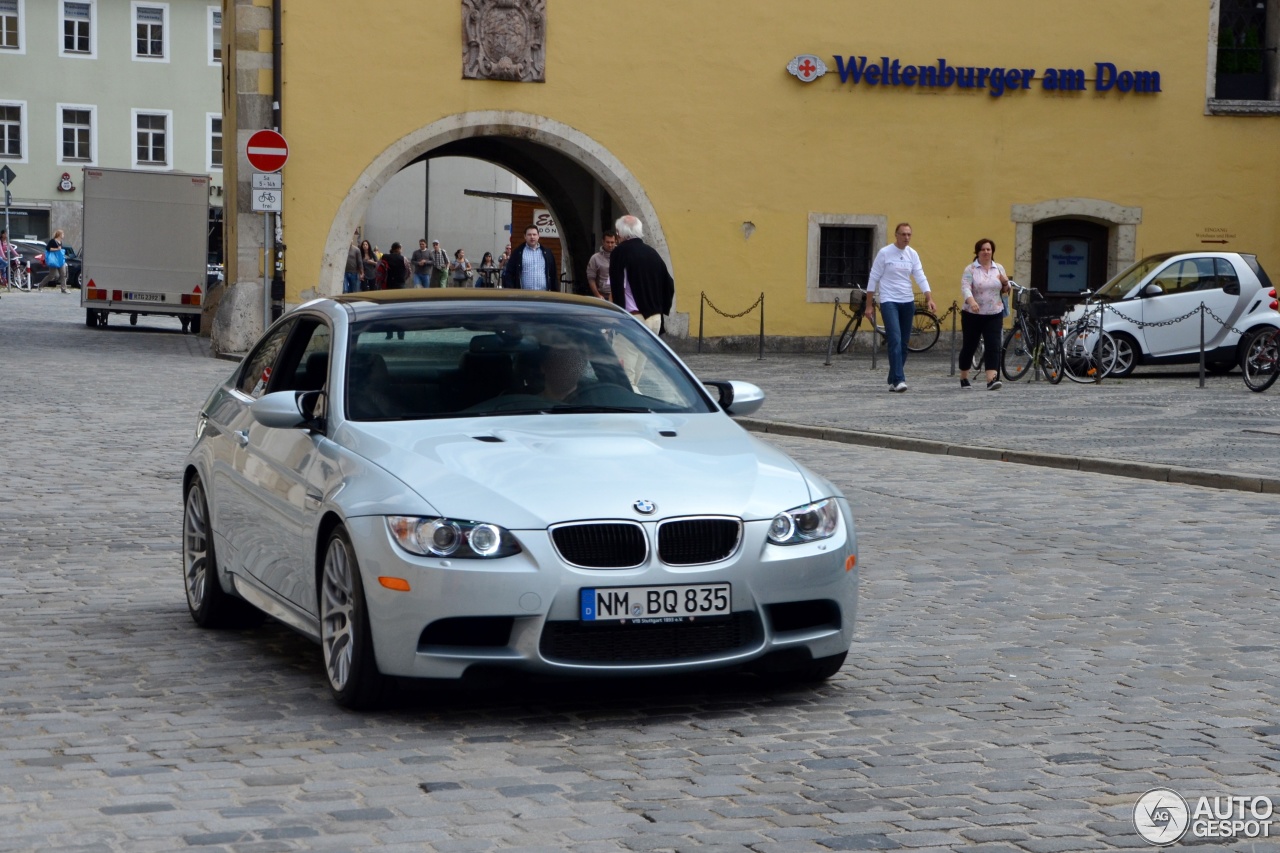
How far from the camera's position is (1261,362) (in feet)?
70.9

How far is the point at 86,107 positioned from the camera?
216 feet

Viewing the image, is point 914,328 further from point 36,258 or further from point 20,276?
point 36,258

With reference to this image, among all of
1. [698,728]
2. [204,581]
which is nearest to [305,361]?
[204,581]

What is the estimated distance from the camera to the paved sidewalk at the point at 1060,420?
14.2 metres

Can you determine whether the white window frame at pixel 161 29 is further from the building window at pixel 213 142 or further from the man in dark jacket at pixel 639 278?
the man in dark jacket at pixel 639 278

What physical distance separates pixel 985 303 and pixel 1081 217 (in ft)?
35.2

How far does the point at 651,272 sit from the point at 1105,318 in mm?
8588

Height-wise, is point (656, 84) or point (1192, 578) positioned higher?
point (656, 84)

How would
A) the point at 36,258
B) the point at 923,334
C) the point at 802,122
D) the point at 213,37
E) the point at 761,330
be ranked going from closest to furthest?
the point at 761,330, the point at 802,122, the point at 923,334, the point at 36,258, the point at 213,37

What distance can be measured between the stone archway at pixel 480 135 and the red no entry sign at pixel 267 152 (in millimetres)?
A: 3295


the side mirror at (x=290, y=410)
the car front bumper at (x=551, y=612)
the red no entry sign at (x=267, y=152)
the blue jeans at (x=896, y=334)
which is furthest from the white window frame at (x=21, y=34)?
the car front bumper at (x=551, y=612)

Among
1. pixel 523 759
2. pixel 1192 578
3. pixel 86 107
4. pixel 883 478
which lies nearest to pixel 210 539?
pixel 523 759

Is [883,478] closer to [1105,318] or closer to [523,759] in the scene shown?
[523,759]

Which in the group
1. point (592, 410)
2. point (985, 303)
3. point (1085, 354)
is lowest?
point (1085, 354)
